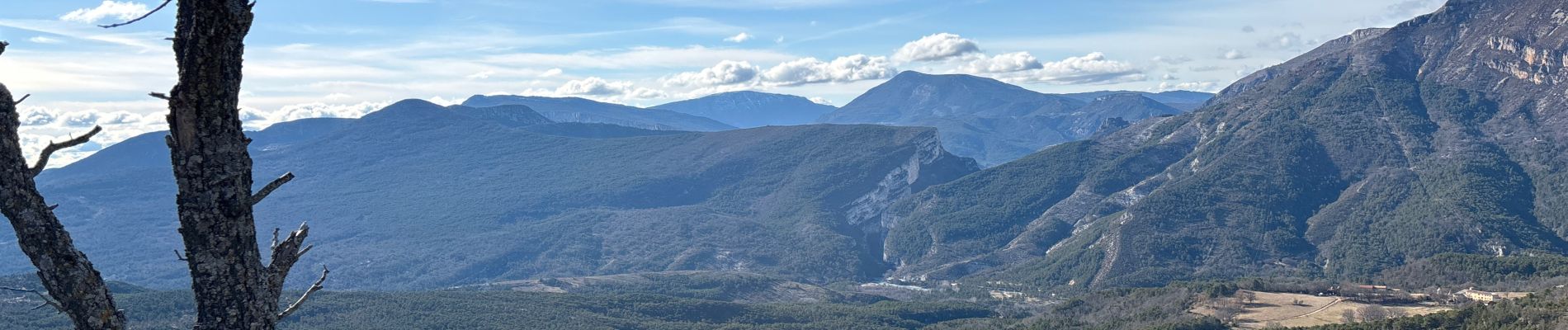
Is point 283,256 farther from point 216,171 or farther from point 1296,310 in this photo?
point 1296,310

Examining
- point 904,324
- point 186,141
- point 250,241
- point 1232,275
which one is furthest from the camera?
point 1232,275

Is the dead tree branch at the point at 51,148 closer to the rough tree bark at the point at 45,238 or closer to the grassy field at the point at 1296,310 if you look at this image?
the rough tree bark at the point at 45,238

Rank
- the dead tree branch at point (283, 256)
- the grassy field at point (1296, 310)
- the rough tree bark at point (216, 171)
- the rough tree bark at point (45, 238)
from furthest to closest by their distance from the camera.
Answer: the grassy field at point (1296, 310), the dead tree branch at point (283, 256), the rough tree bark at point (45, 238), the rough tree bark at point (216, 171)

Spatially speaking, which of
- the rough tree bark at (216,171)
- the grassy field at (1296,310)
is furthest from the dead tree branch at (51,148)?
the grassy field at (1296,310)

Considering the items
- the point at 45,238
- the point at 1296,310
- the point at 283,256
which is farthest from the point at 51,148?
the point at 1296,310

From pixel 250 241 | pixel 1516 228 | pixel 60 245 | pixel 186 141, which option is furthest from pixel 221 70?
pixel 1516 228

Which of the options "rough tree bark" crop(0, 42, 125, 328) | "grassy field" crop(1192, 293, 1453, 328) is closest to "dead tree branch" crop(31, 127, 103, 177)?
"rough tree bark" crop(0, 42, 125, 328)

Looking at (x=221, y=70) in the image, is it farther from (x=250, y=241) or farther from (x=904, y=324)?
(x=904, y=324)
